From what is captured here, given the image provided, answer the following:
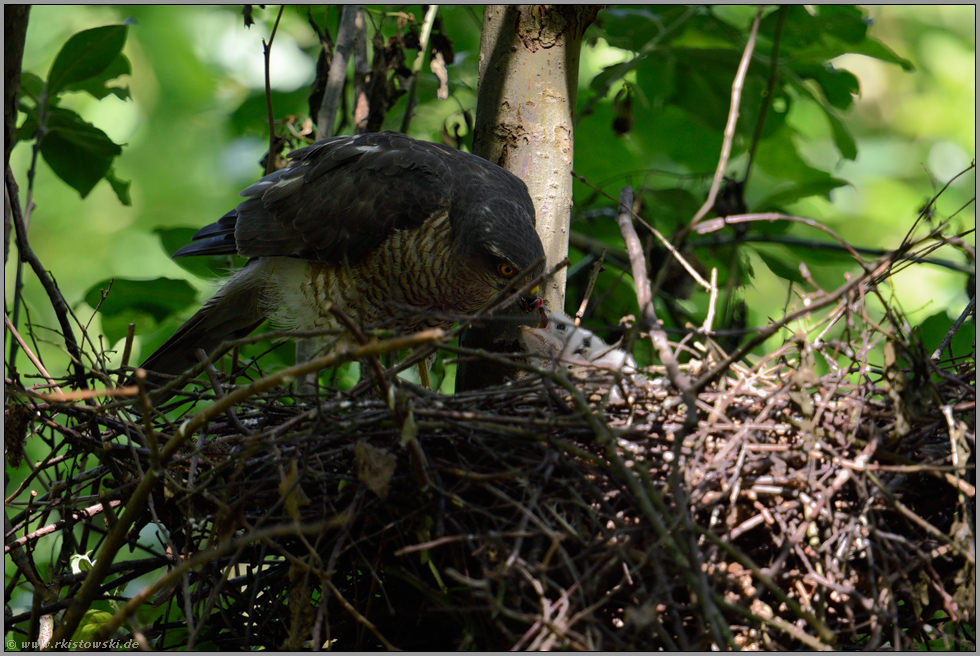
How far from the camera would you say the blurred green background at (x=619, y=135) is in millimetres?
3953

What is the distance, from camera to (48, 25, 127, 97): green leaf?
326 centimetres

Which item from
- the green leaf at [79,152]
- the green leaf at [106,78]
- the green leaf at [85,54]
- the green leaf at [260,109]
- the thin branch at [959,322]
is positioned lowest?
the thin branch at [959,322]

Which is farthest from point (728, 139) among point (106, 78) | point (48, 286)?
point (106, 78)

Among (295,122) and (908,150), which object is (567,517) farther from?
(908,150)

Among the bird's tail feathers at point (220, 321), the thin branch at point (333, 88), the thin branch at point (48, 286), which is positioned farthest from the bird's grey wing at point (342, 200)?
the thin branch at point (48, 286)

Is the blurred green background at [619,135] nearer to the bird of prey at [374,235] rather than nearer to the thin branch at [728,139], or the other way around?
the bird of prey at [374,235]

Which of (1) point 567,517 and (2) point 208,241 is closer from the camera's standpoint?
(1) point 567,517

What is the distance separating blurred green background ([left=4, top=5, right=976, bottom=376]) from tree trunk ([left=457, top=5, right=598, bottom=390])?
2.32 ft

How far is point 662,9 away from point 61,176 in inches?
119

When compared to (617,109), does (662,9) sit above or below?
Answer: above

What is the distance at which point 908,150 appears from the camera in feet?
24.6

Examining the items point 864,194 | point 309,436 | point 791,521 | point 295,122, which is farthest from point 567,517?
point 864,194

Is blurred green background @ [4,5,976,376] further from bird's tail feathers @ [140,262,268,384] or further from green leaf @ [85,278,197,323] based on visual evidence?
bird's tail feathers @ [140,262,268,384]

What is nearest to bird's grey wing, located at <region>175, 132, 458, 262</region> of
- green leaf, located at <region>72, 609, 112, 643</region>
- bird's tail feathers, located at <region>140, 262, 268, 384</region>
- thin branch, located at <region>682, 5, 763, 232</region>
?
bird's tail feathers, located at <region>140, 262, 268, 384</region>
